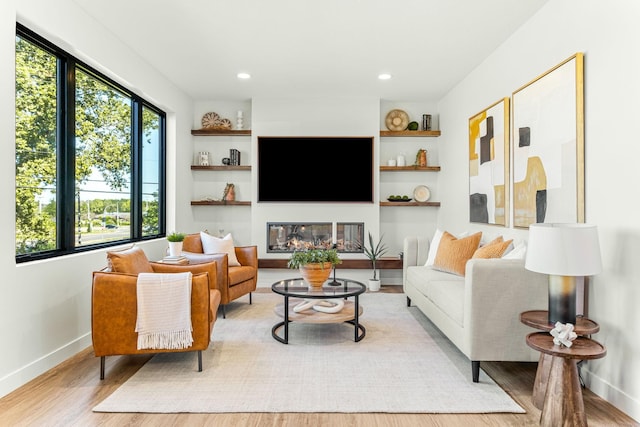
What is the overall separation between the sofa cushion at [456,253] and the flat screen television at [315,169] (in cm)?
200

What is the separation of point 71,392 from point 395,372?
6.73 feet

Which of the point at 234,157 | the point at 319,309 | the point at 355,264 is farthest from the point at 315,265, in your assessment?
the point at 234,157

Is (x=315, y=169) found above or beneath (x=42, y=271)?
above

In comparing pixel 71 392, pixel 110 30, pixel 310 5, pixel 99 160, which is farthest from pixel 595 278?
pixel 110 30

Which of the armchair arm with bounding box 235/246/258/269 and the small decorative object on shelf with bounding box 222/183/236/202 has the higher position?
the small decorative object on shelf with bounding box 222/183/236/202

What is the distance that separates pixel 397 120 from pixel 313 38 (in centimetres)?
253

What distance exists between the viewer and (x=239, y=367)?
9.27 ft

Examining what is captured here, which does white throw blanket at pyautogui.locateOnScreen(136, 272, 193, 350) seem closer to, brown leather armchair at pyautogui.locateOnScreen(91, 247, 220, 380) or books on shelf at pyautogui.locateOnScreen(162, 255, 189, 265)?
brown leather armchair at pyautogui.locateOnScreen(91, 247, 220, 380)

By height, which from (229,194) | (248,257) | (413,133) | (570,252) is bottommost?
(248,257)

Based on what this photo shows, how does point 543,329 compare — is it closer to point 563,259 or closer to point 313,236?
point 563,259

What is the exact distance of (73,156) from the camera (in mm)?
3246

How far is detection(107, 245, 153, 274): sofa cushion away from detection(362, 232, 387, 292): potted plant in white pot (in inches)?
125

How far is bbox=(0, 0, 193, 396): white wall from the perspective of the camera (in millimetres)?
2463

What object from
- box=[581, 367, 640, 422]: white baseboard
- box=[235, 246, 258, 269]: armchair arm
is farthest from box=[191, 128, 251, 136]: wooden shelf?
box=[581, 367, 640, 422]: white baseboard
